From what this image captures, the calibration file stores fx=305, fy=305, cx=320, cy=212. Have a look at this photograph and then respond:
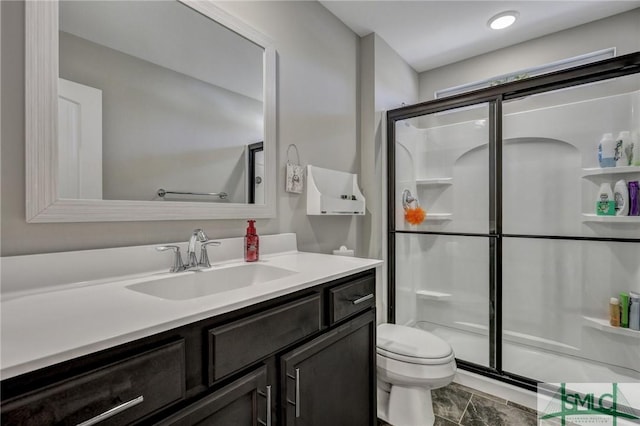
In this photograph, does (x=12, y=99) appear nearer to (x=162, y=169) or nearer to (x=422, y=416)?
(x=162, y=169)

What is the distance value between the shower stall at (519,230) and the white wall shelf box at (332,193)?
1.54 ft

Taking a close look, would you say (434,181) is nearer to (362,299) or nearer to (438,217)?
(438,217)

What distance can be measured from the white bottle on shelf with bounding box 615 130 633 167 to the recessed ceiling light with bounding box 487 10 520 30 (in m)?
1.05

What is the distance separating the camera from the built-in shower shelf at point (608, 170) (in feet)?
6.27

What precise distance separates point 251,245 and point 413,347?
1042mm

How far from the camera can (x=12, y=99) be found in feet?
2.80

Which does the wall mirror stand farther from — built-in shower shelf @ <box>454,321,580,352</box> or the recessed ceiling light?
built-in shower shelf @ <box>454,321,580,352</box>

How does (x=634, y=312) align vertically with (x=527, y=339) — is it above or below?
above

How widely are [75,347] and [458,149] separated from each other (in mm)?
2626

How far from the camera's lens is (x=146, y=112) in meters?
1.15

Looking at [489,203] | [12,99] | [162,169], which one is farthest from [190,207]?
[489,203]

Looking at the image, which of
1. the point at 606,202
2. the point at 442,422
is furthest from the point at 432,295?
the point at 606,202

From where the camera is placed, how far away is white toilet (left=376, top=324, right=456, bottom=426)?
1.53 meters

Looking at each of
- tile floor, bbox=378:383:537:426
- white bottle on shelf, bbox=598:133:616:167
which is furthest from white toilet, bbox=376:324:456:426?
white bottle on shelf, bbox=598:133:616:167
